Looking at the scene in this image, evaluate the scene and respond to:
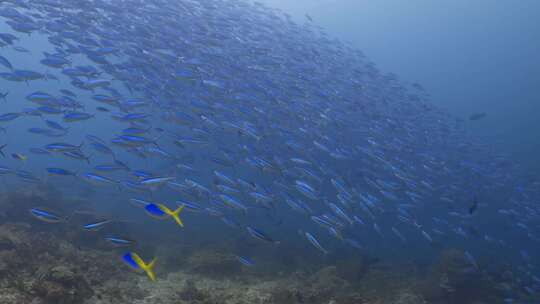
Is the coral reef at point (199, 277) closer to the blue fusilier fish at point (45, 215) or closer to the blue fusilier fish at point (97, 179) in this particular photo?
the blue fusilier fish at point (45, 215)

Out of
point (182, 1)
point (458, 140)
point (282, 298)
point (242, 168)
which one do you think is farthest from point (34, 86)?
point (282, 298)

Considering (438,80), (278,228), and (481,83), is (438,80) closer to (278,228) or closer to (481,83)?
(481,83)

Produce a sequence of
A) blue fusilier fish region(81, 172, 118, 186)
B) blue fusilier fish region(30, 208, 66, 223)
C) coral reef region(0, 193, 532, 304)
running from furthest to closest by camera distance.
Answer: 1. blue fusilier fish region(81, 172, 118, 186)
2. blue fusilier fish region(30, 208, 66, 223)
3. coral reef region(0, 193, 532, 304)

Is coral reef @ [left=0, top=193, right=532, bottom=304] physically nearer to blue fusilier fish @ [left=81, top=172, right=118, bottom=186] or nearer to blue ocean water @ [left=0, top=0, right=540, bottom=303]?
blue ocean water @ [left=0, top=0, right=540, bottom=303]

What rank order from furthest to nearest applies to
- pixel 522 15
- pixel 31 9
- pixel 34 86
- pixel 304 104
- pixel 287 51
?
1. pixel 522 15
2. pixel 34 86
3. pixel 287 51
4. pixel 304 104
5. pixel 31 9

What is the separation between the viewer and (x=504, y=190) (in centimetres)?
2133

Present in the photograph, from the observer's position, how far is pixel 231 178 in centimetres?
858

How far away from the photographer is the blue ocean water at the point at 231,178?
724 centimetres

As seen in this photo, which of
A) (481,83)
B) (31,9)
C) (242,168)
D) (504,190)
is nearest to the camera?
(31,9)

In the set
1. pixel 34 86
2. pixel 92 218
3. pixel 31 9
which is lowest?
pixel 34 86

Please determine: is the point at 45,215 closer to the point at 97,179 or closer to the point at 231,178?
the point at 97,179

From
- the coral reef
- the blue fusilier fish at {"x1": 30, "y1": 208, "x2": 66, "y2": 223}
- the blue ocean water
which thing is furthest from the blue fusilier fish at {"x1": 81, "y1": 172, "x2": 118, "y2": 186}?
the coral reef

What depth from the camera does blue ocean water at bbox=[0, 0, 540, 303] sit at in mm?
7238

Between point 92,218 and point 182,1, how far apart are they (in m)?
9.23
